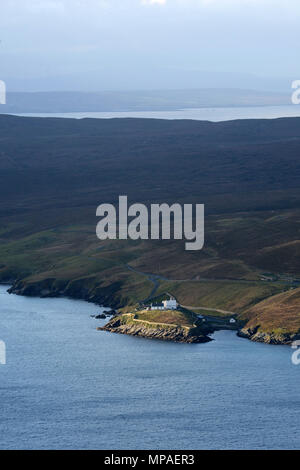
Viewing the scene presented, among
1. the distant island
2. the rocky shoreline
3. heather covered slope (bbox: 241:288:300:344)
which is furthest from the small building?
heather covered slope (bbox: 241:288:300:344)

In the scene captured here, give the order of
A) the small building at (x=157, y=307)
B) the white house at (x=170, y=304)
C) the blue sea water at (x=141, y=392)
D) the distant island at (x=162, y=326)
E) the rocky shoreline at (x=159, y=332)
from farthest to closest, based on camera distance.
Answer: the small building at (x=157, y=307) → the white house at (x=170, y=304) → the distant island at (x=162, y=326) → the rocky shoreline at (x=159, y=332) → the blue sea water at (x=141, y=392)

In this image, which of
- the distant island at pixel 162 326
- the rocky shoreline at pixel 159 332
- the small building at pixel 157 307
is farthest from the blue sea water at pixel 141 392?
the small building at pixel 157 307

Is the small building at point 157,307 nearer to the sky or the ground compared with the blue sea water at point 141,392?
nearer to the sky

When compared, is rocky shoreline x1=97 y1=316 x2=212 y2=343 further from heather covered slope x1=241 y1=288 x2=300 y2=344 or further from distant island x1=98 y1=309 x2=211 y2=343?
heather covered slope x1=241 y1=288 x2=300 y2=344

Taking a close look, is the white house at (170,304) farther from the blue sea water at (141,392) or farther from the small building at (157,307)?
the blue sea water at (141,392)

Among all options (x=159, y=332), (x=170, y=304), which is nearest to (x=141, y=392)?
(x=159, y=332)
